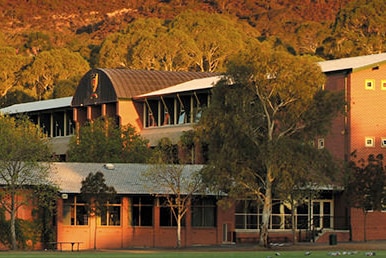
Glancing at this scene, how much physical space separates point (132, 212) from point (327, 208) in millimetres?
14229

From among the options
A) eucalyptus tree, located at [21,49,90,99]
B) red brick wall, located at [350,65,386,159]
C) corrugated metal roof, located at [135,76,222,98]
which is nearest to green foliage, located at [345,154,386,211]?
red brick wall, located at [350,65,386,159]

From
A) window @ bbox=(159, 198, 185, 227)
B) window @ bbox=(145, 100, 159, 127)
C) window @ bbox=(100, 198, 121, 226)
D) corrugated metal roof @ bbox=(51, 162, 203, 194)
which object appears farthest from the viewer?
window @ bbox=(145, 100, 159, 127)

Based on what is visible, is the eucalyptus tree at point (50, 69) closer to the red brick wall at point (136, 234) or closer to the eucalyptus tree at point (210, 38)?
the eucalyptus tree at point (210, 38)

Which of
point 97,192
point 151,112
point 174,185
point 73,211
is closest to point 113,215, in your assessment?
point 73,211

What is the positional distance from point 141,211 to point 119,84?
96.5 feet

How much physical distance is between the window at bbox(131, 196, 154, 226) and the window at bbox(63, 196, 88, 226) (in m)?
→ 3.21

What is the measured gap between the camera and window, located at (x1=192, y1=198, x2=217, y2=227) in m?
80.8

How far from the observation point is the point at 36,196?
74062 millimetres

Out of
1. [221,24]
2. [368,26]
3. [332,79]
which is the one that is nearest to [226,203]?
Result: [332,79]

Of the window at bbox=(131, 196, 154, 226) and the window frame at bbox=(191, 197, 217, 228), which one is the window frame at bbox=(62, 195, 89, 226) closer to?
the window at bbox=(131, 196, 154, 226)

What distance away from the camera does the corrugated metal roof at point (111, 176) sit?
7769 cm

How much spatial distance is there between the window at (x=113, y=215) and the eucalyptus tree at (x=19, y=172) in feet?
16.2

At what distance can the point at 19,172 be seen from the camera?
73.5 m

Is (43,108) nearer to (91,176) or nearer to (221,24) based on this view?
(91,176)
